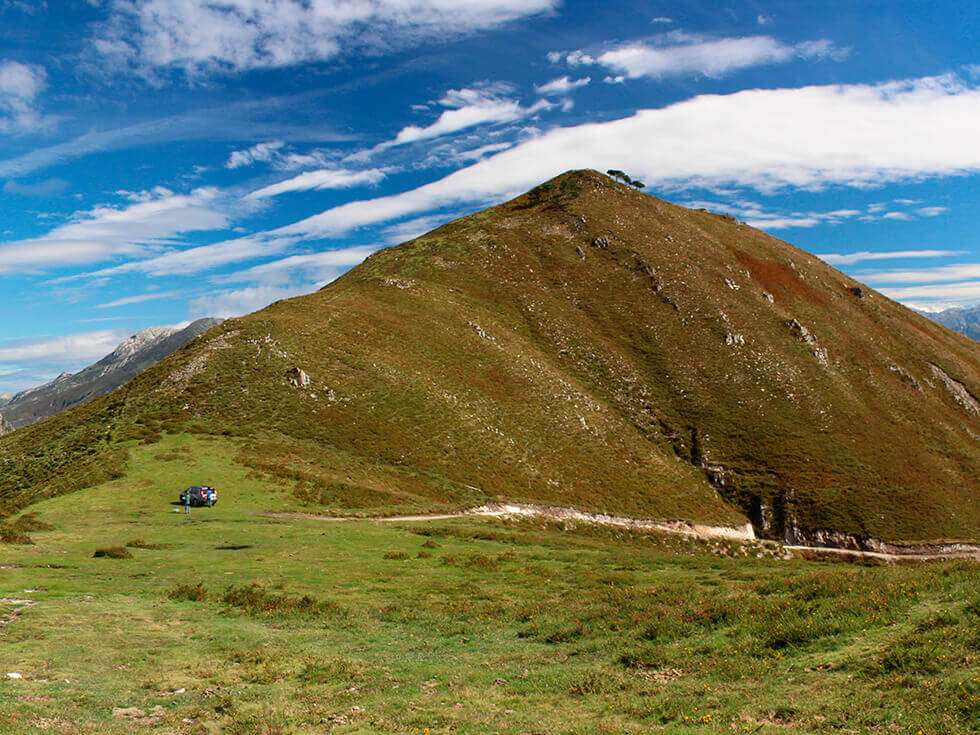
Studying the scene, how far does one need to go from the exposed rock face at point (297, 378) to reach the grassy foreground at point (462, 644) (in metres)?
38.5

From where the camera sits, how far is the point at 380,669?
17109mm

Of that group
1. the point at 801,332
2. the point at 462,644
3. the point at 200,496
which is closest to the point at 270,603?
the point at 462,644

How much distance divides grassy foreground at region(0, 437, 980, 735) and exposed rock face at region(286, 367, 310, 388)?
38.5 m

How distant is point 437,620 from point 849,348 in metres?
114

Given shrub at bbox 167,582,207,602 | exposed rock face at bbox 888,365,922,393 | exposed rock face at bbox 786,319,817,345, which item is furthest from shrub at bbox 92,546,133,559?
exposed rock face at bbox 888,365,922,393

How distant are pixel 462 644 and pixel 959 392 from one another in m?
130

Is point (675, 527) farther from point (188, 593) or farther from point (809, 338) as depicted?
point (809, 338)

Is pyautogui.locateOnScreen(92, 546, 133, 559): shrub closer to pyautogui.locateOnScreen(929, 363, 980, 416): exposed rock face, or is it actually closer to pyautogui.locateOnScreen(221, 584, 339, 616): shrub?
pyautogui.locateOnScreen(221, 584, 339, 616): shrub

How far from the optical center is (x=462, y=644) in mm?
19922

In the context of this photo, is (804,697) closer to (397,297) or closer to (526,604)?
(526,604)

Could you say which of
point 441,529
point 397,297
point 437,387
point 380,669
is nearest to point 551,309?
point 397,297

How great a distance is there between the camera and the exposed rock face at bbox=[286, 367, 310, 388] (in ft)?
235

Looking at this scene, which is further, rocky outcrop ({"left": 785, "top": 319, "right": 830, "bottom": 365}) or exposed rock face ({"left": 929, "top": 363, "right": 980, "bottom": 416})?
exposed rock face ({"left": 929, "top": 363, "right": 980, "bottom": 416})

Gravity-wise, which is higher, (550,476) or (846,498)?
(550,476)
